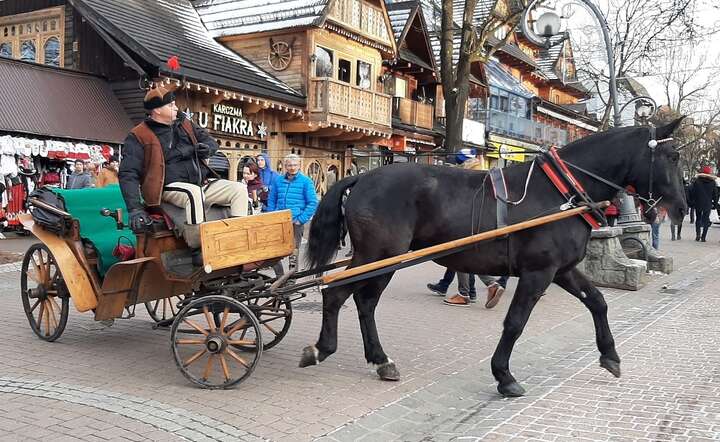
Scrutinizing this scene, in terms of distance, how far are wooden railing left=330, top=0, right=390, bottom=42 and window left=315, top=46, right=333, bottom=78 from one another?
1.18 m

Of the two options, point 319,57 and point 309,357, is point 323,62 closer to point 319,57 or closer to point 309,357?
point 319,57

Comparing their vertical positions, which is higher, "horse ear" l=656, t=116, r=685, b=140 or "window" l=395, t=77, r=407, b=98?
"window" l=395, t=77, r=407, b=98

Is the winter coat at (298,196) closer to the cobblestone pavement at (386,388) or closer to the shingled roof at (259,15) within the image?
the cobblestone pavement at (386,388)

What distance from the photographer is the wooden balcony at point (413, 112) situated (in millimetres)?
28188

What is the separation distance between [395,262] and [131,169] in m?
2.19

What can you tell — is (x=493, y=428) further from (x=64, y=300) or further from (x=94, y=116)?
(x=94, y=116)

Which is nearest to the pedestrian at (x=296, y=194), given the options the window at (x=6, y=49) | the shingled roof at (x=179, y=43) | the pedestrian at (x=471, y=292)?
the pedestrian at (x=471, y=292)

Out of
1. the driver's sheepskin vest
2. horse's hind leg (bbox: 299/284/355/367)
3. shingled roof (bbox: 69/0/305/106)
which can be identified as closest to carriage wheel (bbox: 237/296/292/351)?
horse's hind leg (bbox: 299/284/355/367)

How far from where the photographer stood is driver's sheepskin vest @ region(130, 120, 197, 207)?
548 centimetres

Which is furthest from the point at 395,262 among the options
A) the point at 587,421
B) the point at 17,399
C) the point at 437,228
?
the point at 17,399

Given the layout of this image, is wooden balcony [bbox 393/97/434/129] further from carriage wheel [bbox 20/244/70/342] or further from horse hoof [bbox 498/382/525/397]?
horse hoof [bbox 498/382/525/397]

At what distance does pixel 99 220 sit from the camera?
6.33m

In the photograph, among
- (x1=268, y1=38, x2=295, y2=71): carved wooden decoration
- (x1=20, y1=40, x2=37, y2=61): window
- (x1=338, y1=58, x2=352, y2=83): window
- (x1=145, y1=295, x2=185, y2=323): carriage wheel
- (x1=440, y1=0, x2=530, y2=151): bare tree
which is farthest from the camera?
(x1=338, y1=58, x2=352, y2=83): window

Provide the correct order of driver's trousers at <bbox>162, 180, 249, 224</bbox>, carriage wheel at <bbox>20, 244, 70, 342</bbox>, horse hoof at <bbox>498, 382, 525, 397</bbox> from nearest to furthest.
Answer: horse hoof at <bbox>498, 382, 525, 397</bbox>
driver's trousers at <bbox>162, 180, 249, 224</bbox>
carriage wheel at <bbox>20, 244, 70, 342</bbox>
